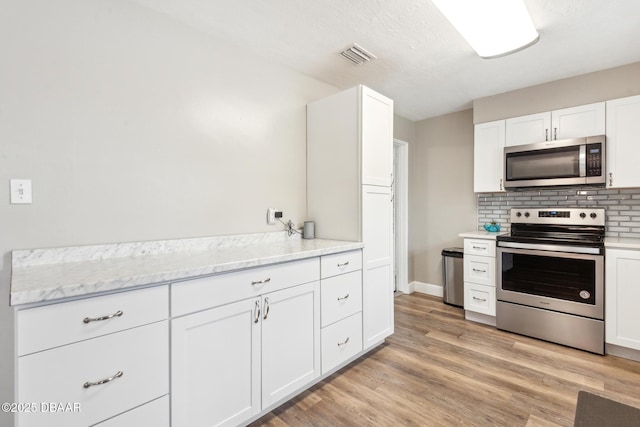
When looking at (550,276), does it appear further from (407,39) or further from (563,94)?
(407,39)

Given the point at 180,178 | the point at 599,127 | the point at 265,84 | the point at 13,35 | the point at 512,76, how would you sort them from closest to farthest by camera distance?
the point at 13,35
the point at 180,178
the point at 265,84
the point at 599,127
the point at 512,76

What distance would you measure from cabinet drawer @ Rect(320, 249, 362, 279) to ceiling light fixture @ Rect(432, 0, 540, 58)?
5.64 ft

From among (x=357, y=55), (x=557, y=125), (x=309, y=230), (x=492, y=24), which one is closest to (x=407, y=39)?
(x=357, y=55)

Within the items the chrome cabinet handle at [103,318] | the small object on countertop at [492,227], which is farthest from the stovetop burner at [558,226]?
the chrome cabinet handle at [103,318]

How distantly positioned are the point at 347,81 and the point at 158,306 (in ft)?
8.53

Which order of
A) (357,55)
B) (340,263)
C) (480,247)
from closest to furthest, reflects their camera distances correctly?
(340,263) → (357,55) → (480,247)

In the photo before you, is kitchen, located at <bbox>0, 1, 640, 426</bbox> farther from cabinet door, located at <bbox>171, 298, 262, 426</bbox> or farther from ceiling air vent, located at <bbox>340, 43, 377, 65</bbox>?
cabinet door, located at <bbox>171, 298, 262, 426</bbox>

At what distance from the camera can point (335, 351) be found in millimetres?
2092

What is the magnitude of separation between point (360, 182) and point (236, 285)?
1227 mm

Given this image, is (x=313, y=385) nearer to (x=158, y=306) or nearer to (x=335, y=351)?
(x=335, y=351)

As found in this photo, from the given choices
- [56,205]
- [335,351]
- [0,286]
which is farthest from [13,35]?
[335,351]

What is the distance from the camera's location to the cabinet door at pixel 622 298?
2260 mm

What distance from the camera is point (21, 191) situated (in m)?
1.42

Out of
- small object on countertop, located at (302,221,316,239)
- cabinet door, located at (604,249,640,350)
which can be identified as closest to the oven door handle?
cabinet door, located at (604,249,640,350)
